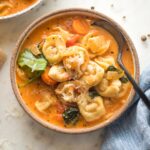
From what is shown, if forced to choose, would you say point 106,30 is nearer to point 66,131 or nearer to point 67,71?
point 67,71

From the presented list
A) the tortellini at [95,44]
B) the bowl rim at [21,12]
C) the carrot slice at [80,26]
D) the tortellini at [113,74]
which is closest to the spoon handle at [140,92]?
the tortellini at [113,74]

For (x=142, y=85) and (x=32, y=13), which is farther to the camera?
(x=32, y=13)

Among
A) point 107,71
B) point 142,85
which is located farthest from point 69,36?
point 142,85

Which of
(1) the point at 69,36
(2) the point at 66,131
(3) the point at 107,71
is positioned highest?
(1) the point at 69,36

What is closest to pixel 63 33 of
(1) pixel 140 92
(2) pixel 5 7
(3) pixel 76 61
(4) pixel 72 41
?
(4) pixel 72 41

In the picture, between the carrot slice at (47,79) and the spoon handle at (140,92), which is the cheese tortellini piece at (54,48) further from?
the spoon handle at (140,92)

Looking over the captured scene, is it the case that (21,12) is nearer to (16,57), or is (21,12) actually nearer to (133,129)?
(16,57)

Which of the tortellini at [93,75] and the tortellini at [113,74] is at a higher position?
the tortellini at [93,75]
